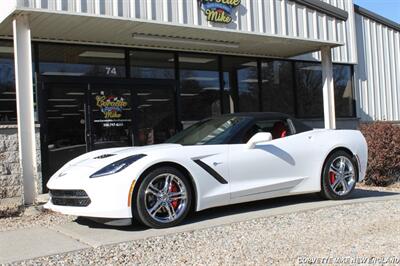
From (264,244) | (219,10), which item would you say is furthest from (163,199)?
(219,10)

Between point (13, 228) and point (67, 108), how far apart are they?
4.16m

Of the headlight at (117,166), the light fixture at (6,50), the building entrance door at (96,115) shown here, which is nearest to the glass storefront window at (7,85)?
the light fixture at (6,50)

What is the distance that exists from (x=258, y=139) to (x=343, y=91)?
973cm

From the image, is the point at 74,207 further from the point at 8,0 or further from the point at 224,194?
the point at 8,0

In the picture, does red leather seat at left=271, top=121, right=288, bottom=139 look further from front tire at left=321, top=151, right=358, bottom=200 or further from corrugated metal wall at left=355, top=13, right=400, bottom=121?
corrugated metal wall at left=355, top=13, right=400, bottom=121

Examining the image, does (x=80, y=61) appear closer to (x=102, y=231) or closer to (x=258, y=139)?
(x=258, y=139)

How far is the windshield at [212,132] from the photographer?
23.4 ft

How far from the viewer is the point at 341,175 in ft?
26.5

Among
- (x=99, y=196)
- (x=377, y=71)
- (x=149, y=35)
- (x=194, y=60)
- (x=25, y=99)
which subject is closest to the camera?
(x=99, y=196)

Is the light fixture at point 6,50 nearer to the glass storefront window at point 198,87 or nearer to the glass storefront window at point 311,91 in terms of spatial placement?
the glass storefront window at point 198,87

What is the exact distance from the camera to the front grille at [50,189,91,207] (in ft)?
20.1

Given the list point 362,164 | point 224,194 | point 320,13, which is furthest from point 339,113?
point 224,194

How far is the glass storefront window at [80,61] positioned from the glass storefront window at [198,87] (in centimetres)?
166

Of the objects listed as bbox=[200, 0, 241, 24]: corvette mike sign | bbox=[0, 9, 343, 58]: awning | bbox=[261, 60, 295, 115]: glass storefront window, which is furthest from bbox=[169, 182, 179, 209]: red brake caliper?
bbox=[261, 60, 295, 115]: glass storefront window
